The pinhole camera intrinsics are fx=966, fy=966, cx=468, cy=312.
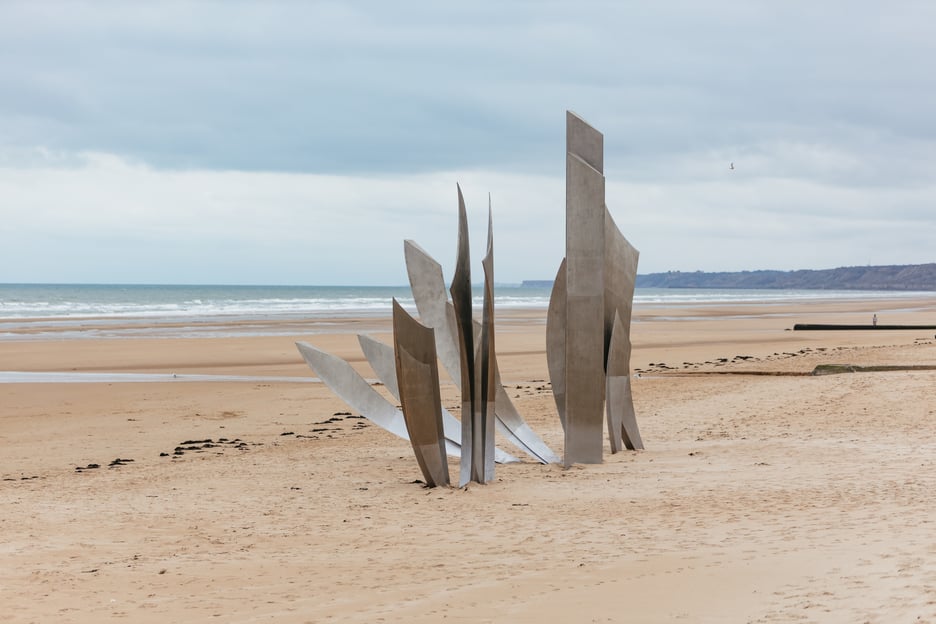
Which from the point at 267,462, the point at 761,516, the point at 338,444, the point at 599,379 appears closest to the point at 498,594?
the point at 761,516

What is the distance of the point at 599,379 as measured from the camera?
31.2ft

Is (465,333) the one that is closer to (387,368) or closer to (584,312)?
(584,312)

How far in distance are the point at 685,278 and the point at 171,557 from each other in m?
170

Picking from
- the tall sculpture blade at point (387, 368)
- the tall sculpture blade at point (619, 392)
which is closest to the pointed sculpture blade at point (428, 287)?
the tall sculpture blade at point (387, 368)

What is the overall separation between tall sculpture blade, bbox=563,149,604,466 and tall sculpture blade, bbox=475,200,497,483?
3.23 feet

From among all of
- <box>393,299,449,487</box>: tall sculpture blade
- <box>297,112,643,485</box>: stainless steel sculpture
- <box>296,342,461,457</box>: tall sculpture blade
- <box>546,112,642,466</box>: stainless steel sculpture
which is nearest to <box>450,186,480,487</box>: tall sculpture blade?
<box>297,112,643,485</box>: stainless steel sculpture

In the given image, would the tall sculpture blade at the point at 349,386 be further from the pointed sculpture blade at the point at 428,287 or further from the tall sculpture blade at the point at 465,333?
the tall sculpture blade at the point at 465,333

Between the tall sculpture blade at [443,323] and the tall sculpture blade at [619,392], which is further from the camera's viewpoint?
the tall sculpture blade at [619,392]

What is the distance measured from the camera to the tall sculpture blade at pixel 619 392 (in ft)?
32.7

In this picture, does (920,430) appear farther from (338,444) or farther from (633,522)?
(338,444)

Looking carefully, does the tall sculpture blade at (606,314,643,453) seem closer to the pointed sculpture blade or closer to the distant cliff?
the pointed sculpture blade

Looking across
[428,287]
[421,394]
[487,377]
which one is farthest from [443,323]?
[421,394]

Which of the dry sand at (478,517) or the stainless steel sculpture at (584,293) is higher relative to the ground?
the stainless steel sculpture at (584,293)

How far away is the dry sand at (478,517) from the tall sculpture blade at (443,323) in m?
0.62
